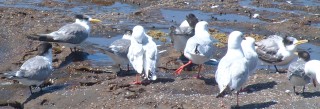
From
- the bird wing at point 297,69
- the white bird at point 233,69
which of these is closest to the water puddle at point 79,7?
the white bird at point 233,69

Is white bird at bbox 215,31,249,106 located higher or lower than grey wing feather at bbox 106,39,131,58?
higher

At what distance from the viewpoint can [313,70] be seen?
32.9 ft

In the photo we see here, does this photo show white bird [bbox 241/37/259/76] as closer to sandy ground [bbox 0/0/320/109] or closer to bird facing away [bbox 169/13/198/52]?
sandy ground [bbox 0/0/320/109]

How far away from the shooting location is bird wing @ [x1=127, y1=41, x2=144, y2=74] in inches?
448

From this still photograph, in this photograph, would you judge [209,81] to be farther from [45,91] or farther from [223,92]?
[45,91]

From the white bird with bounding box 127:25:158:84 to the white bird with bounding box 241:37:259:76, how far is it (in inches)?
62.3

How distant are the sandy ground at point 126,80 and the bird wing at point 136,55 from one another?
32cm

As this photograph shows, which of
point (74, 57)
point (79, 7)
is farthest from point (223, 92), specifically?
point (79, 7)

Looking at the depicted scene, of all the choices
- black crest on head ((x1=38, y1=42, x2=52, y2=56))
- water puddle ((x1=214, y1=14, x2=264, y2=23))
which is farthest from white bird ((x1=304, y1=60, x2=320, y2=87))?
water puddle ((x1=214, y1=14, x2=264, y2=23))

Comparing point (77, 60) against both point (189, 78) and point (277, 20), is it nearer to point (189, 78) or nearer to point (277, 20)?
point (189, 78)

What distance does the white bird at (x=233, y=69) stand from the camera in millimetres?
9609

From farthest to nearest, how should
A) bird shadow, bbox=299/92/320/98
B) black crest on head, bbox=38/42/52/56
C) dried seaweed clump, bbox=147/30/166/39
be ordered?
dried seaweed clump, bbox=147/30/166/39 < black crest on head, bbox=38/42/52/56 < bird shadow, bbox=299/92/320/98

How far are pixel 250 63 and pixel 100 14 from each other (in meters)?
9.12

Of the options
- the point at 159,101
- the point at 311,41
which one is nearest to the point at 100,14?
the point at 311,41
